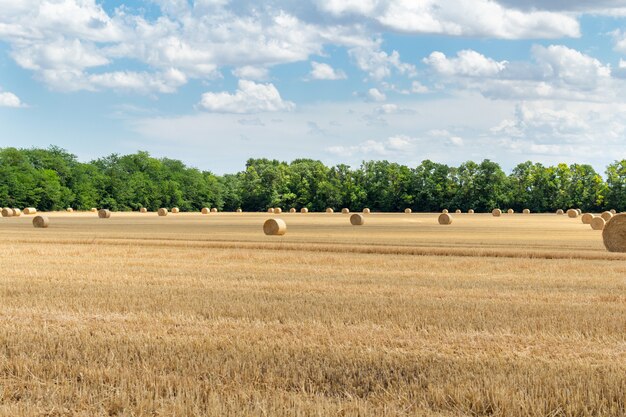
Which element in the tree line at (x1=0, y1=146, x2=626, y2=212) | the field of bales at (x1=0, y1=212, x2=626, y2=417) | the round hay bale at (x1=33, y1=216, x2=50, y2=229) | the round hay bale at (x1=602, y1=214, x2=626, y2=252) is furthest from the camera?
the tree line at (x1=0, y1=146, x2=626, y2=212)

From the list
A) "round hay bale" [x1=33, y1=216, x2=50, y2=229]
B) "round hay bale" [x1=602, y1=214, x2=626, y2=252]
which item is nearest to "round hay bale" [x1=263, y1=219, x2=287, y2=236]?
"round hay bale" [x1=602, y1=214, x2=626, y2=252]

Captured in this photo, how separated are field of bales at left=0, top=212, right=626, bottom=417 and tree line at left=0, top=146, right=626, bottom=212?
92.1m

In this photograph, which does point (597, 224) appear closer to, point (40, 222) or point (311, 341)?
point (40, 222)

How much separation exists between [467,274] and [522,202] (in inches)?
3949

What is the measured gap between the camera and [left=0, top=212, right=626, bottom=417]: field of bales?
8000 mm

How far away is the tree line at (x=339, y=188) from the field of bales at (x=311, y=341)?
3626 inches

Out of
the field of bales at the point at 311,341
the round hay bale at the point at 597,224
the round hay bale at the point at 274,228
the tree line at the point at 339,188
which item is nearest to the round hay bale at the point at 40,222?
the round hay bale at the point at 274,228

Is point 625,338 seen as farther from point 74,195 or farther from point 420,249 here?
point 74,195

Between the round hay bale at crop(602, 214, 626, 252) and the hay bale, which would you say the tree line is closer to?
the hay bale

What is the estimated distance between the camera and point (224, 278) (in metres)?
19.2

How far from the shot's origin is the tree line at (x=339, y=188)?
370 ft

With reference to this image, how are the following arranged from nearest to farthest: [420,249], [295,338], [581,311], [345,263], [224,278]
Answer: [295,338] → [581,311] → [224,278] → [345,263] → [420,249]

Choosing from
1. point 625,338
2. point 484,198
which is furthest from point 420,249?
point 484,198

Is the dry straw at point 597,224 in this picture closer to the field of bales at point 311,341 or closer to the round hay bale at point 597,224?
the round hay bale at point 597,224
